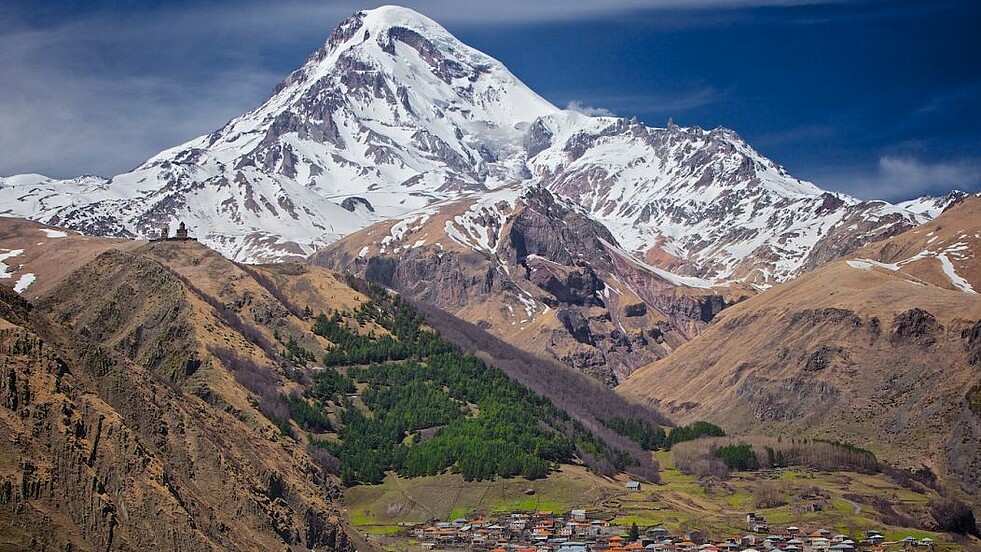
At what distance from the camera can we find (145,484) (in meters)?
112

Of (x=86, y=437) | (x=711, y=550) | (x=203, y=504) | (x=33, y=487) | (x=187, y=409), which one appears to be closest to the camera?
(x=33, y=487)

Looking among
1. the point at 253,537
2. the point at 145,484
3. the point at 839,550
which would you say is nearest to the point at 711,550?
the point at 839,550

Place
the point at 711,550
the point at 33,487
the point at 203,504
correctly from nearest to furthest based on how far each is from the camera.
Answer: the point at 33,487 < the point at 203,504 < the point at 711,550

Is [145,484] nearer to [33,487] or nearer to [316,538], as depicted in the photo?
[33,487]

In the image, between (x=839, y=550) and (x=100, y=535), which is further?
(x=839, y=550)

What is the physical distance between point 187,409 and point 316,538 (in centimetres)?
2068

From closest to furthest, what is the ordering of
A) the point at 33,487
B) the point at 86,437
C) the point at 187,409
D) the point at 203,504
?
the point at 33,487, the point at 86,437, the point at 203,504, the point at 187,409

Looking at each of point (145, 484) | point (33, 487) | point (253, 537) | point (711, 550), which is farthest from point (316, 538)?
point (711, 550)

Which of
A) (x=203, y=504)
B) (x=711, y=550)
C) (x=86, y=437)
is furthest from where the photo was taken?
(x=711, y=550)

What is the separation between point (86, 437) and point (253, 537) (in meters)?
24.5

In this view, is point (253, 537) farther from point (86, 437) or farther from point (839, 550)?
point (839, 550)

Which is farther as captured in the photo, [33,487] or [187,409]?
[187,409]

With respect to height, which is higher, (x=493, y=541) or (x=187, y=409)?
(x=187, y=409)

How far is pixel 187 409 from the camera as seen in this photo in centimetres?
14075
